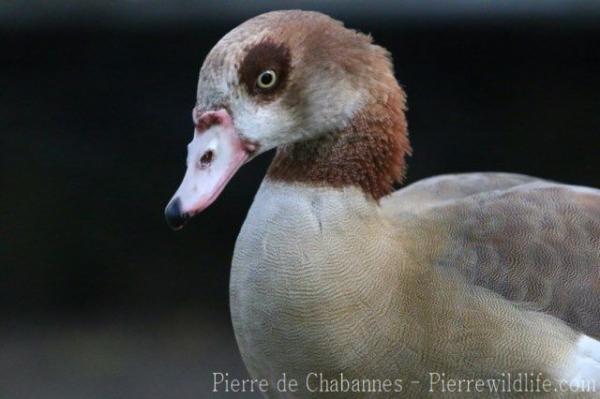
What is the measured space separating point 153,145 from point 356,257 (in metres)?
1.61

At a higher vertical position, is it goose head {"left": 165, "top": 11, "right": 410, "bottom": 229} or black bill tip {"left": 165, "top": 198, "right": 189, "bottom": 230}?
goose head {"left": 165, "top": 11, "right": 410, "bottom": 229}

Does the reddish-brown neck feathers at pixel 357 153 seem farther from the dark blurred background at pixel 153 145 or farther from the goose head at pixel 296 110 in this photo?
the dark blurred background at pixel 153 145

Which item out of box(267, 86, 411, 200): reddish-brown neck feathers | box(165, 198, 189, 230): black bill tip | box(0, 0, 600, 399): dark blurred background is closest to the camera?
box(165, 198, 189, 230): black bill tip

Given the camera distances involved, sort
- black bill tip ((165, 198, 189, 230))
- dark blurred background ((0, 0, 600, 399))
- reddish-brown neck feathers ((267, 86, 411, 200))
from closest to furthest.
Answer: black bill tip ((165, 198, 189, 230)) → reddish-brown neck feathers ((267, 86, 411, 200)) → dark blurred background ((0, 0, 600, 399))

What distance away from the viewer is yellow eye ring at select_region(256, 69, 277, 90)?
1.68 metres

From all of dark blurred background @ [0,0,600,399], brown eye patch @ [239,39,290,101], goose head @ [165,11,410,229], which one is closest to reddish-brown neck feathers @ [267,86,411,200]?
goose head @ [165,11,410,229]

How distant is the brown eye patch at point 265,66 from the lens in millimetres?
1666

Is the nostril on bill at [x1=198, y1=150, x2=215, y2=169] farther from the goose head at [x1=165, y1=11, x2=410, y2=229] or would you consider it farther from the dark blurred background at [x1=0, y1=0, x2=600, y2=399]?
the dark blurred background at [x1=0, y1=0, x2=600, y2=399]

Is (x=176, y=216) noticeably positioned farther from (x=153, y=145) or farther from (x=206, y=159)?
(x=153, y=145)

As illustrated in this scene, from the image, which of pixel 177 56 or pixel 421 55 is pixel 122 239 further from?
pixel 421 55

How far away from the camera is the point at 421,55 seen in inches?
125

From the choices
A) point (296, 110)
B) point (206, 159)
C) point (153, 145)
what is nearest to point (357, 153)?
point (296, 110)

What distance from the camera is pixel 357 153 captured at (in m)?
1.83

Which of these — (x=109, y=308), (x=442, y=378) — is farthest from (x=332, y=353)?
(x=109, y=308)
